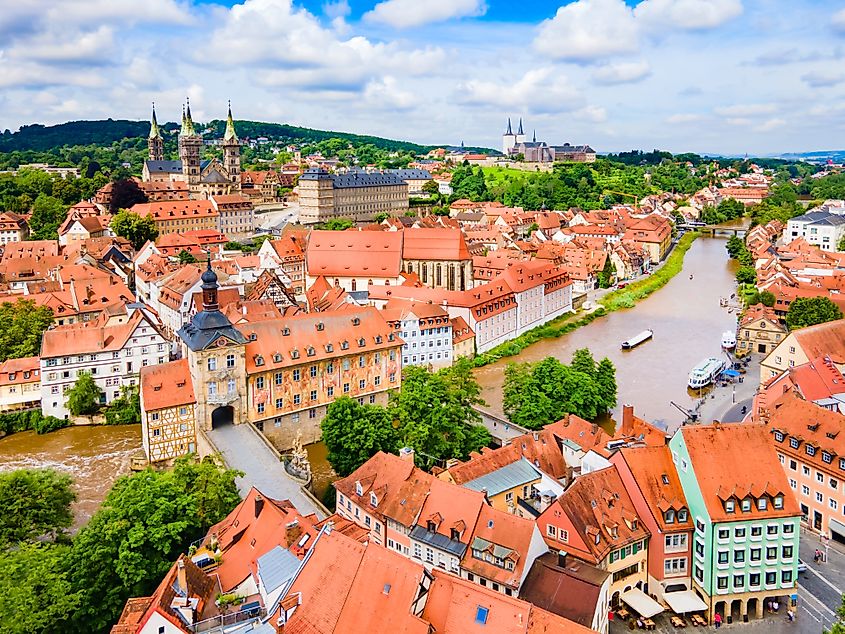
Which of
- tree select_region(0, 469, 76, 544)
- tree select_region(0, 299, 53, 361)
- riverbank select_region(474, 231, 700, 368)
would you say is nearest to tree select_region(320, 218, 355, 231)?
riverbank select_region(474, 231, 700, 368)

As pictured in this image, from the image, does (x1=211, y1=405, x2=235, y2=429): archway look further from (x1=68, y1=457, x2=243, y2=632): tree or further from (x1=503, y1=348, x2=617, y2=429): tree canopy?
(x1=503, y1=348, x2=617, y2=429): tree canopy

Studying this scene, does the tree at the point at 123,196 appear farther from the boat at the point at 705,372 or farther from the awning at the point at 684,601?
the awning at the point at 684,601

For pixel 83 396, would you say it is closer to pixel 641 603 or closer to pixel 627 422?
pixel 627 422

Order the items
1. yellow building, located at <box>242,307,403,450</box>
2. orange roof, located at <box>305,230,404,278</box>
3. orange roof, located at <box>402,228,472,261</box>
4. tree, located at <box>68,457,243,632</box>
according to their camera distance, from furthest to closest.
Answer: orange roof, located at <box>402,228,472,261</box> < orange roof, located at <box>305,230,404,278</box> < yellow building, located at <box>242,307,403,450</box> < tree, located at <box>68,457,243,632</box>

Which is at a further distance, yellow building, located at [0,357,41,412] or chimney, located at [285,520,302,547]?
yellow building, located at [0,357,41,412]

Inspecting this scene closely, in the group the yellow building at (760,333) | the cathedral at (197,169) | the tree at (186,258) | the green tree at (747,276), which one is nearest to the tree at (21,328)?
the tree at (186,258)

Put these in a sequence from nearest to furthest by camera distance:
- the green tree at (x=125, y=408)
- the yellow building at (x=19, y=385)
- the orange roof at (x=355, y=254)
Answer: the yellow building at (x=19, y=385) < the green tree at (x=125, y=408) < the orange roof at (x=355, y=254)
